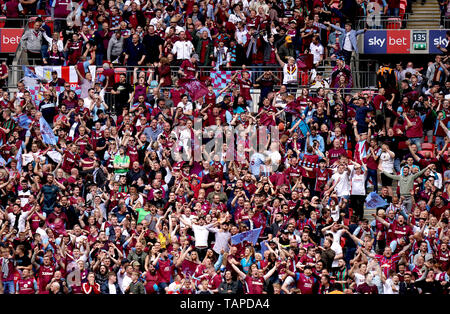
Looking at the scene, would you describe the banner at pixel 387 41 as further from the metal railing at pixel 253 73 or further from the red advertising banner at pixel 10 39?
the red advertising banner at pixel 10 39

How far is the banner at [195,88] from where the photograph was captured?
1091 inches

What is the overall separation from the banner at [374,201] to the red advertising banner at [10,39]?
11060 millimetres

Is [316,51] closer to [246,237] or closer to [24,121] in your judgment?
[246,237]

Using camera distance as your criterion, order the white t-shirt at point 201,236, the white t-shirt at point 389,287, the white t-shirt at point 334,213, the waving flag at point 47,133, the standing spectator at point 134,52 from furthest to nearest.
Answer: the standing spectator at point 134,52, the waving flag at point 47,133, the white t-shirt at point 334,213, the white t-shirt at point 201,236, the white t-shirt at point 389,287

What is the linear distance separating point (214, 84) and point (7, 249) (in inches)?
280

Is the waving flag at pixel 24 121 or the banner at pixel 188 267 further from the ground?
the waving flag at pixel 24 121

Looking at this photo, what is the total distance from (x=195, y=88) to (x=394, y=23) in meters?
6.34

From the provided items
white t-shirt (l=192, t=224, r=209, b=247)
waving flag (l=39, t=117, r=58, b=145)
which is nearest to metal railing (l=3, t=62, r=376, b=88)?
waving flag (l=39, t=117, r=58, b=145)

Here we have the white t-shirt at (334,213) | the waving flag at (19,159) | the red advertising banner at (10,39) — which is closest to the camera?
the white t-shirt at (334,213)

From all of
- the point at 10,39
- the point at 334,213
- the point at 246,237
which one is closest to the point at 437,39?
the point at 334,213

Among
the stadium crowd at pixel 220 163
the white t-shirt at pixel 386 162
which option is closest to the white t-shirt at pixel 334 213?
the stadium crowd at pixel 220 163

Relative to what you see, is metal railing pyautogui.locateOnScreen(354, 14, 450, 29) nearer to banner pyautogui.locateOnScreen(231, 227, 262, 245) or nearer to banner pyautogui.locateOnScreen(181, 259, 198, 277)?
banner pyautogui.locateOnScreen(231, 227, 262, 245)

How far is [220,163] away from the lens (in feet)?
85.1
